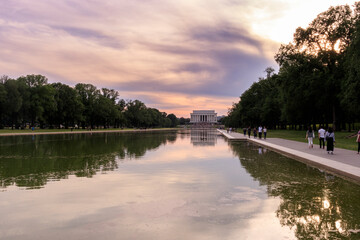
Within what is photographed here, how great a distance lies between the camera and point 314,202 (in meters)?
8.02

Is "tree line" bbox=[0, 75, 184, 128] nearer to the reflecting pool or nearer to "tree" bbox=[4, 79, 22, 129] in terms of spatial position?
"tree" bbox=[4, 79, 22, 129]

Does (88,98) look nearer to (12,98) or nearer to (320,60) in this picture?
(12,98)

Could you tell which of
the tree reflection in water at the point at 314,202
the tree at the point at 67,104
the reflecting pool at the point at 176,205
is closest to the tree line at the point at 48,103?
the tree at the point at 67,104

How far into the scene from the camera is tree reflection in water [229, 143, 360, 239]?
19.7 ft

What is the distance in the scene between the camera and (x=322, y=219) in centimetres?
663

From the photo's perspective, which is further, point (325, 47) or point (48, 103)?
point (48, 103)

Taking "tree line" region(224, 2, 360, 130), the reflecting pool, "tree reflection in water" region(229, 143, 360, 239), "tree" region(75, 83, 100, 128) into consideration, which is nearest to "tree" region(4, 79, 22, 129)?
"tree" region(75, 83, 100, 128)

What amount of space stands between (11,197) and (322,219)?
8.18 m

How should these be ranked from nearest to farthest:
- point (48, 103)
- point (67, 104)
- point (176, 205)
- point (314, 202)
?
point (176, 205) → point (314, 202) → point (48, 103) → point (67, 104)

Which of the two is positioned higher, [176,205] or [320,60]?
[320,60]

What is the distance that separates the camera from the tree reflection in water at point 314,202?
19.7ft

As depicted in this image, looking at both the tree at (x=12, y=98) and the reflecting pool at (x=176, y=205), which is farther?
the tree at (x=12, y=98)

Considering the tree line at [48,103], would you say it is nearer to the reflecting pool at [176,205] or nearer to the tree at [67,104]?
the tree at [67,104]

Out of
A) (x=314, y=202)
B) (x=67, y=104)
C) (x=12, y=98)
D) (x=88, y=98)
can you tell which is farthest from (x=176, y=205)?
(x=88, y=98)
